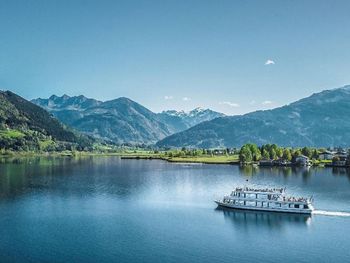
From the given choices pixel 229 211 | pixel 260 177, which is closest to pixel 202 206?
pixel 229 211

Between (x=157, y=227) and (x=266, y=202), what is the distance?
119 ft

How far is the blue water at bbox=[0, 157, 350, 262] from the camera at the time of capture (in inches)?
3027

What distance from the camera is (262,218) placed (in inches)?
4294

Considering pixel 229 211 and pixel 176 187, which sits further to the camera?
pixel 176 187

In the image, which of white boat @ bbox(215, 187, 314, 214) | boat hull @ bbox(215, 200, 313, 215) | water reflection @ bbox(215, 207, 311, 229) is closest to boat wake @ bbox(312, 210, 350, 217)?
white boat @ bbox(215, 187, 314, 214)

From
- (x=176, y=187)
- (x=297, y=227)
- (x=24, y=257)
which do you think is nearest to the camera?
(x=24, y=257)

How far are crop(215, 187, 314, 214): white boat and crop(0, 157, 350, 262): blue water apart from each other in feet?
11.8

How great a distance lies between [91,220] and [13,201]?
37280mm

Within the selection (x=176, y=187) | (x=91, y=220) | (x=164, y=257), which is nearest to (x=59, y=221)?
(x=91, y=220)

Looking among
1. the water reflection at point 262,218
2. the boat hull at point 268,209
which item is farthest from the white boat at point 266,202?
the water reflection at point 262,218

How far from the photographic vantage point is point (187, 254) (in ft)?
252

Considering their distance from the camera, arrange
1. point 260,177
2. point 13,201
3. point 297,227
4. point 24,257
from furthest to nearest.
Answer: point 260,177, point 13,201, point 297,227, point 24,257

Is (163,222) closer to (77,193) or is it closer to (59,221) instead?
(59,221)

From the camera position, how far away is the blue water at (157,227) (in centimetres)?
7688
